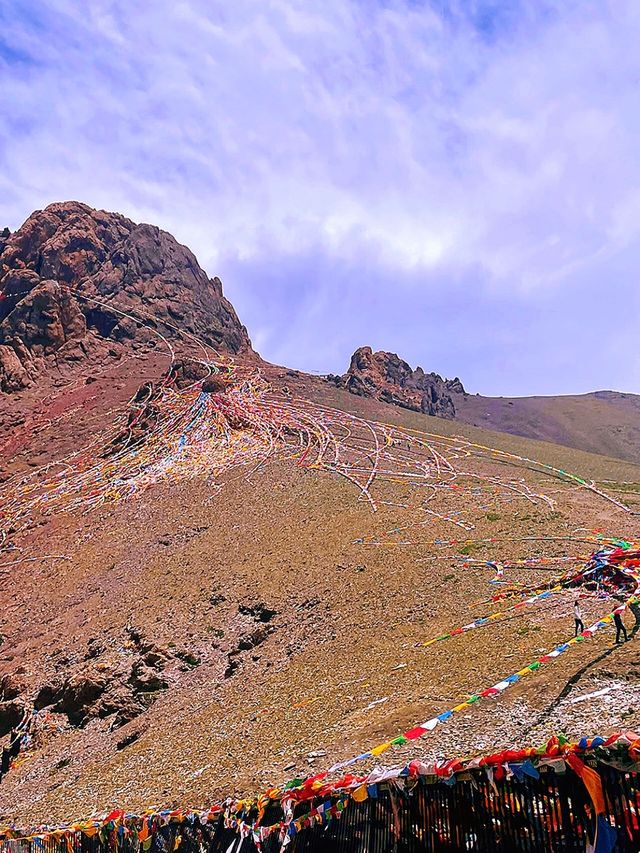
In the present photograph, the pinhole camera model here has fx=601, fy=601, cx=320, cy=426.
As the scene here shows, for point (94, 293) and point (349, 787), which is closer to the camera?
point (349, 787)

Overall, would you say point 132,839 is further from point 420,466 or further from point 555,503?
point 420,466

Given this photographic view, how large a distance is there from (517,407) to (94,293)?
102m

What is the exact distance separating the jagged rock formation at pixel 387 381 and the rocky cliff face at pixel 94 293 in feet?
40.3

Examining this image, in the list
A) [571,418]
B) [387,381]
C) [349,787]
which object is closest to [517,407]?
[571,418]

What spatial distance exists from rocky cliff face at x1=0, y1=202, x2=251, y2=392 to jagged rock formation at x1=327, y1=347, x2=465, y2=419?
12289mm

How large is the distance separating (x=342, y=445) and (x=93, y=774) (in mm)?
24639

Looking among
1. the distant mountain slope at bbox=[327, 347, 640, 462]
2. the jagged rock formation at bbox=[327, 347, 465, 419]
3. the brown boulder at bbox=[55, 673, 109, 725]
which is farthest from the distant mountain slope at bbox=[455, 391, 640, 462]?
the brown boulder at bbox=[55, 673, 109, 725]

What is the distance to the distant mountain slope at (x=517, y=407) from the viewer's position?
6456 cm

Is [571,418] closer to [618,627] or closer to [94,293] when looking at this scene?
[94,293]

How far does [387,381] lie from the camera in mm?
66375

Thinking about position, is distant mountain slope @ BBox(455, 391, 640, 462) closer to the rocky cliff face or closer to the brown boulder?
the rocky cliff face

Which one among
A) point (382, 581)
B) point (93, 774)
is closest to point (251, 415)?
point (382, 581)

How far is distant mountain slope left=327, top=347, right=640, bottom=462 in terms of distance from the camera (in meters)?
64.6

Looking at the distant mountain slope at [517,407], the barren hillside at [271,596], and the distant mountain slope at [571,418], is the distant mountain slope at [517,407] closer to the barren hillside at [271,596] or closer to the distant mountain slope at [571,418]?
the distant mountain slope at [571,418]
